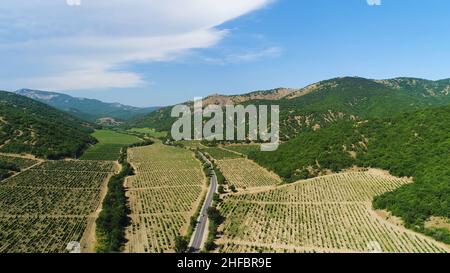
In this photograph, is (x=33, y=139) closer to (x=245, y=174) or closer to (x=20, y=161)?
(x=20, y=161)

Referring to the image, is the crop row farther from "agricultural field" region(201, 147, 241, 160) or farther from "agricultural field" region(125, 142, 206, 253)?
"agricultural field" region(201, 147, 241, 160)

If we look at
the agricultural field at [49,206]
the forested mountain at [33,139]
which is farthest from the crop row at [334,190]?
the forested mountain at [33,139]

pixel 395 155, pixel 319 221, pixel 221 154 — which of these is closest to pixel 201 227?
pixel 319 221

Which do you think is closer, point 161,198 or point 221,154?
point 161,198

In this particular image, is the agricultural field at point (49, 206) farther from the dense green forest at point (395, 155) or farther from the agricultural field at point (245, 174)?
the dense green forest at point (395, 155)

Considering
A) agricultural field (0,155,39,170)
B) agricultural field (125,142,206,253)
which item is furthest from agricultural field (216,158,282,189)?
agricultural field (0,155,39,170)

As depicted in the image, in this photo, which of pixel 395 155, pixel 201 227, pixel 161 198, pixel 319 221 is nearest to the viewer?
pixel 201 227
